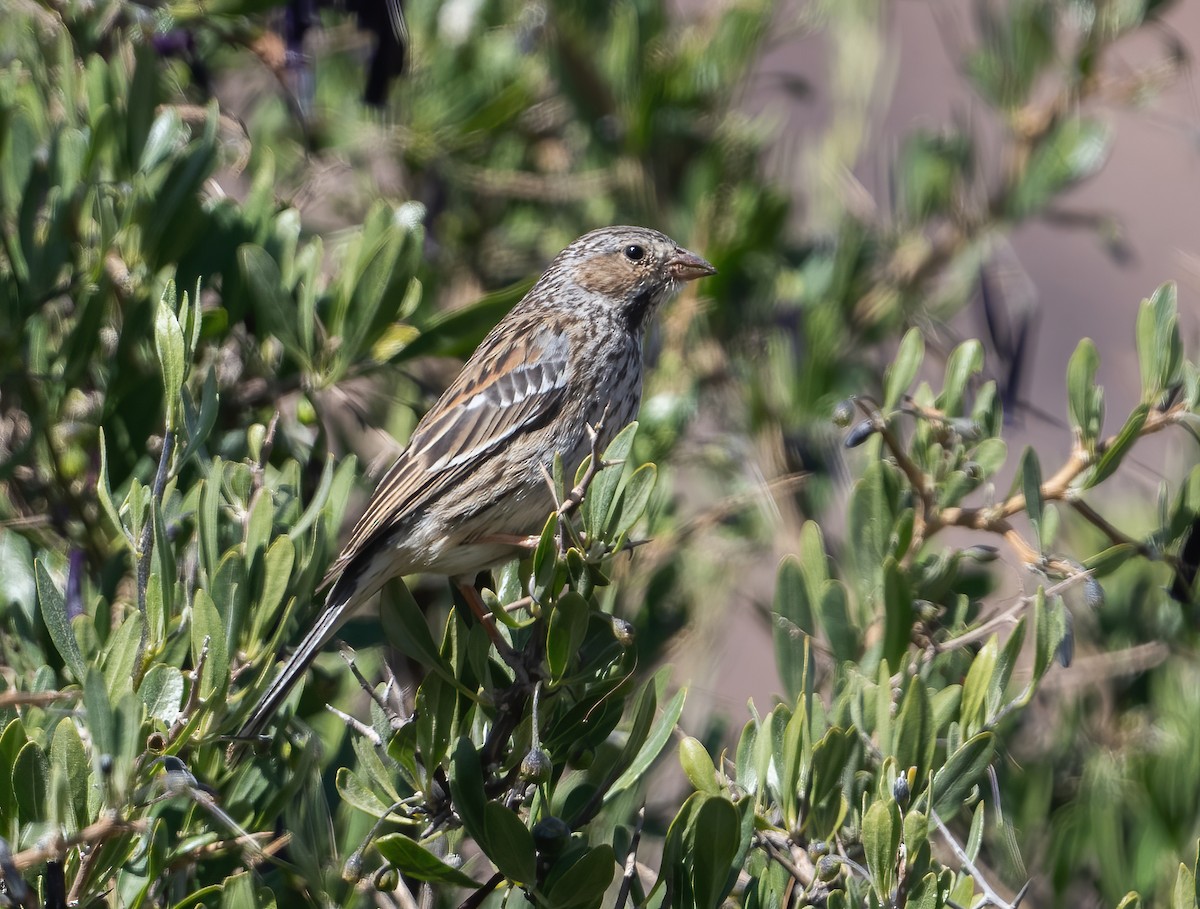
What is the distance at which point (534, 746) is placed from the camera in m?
2.50

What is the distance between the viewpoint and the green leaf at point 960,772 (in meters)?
2.62

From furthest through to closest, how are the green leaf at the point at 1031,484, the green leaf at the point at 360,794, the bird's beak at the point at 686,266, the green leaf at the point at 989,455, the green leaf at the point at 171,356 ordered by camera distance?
the bird's beak at the point at 686,266, the green leaf at the point at 989,455, the green leaf at the point at 1031,484, the green leaf at the point at 360,794, the green leaf at the point at 171,356

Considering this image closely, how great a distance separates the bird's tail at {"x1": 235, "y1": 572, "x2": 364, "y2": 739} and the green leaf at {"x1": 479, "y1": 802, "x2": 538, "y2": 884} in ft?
1.89

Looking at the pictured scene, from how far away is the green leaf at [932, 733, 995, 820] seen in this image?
8.61 ft

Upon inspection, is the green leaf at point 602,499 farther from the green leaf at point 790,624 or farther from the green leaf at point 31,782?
the green leaf at point 31,782

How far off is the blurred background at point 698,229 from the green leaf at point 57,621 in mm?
995

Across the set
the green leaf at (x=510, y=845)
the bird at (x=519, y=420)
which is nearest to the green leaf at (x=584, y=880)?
the green leaf at (x=510, y=845)

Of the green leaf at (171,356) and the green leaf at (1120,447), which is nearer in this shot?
the green leaf at (171,356)

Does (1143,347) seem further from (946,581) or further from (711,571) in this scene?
(711,571)

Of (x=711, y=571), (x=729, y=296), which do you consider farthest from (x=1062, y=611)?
(x=729, y=296)

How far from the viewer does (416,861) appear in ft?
8.08

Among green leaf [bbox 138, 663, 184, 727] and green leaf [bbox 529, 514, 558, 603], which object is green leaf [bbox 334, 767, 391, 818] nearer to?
green leaf [bbox 138, 663, 184, 727]

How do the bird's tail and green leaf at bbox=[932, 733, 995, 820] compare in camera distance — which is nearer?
green leaf at bbox=[932, 733, 995, 820]

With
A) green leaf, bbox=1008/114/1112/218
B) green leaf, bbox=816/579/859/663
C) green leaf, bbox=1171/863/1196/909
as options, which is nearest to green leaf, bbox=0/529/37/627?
green leaf, bbox=816/579/859/663
